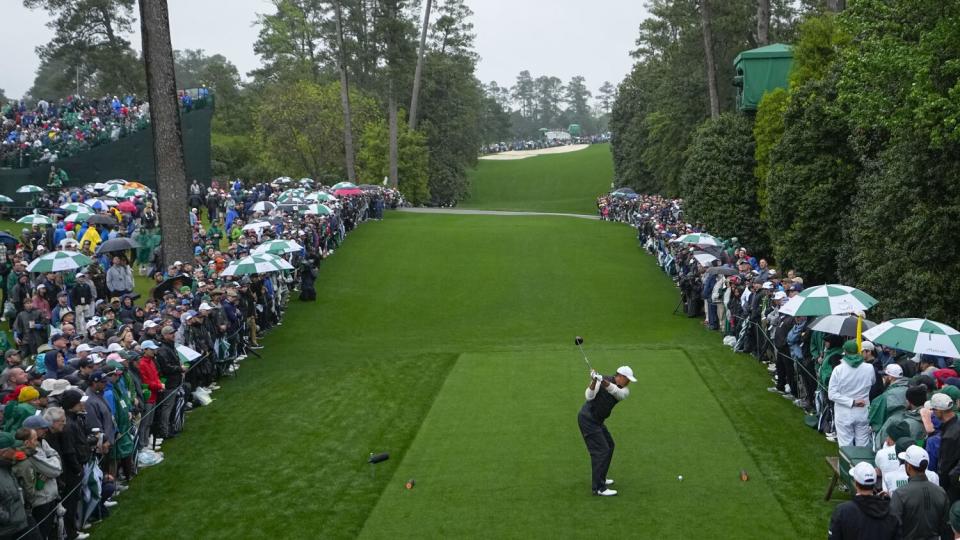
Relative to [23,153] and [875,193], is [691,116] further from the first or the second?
[23,153]

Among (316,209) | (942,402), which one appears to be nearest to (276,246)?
(316,209)

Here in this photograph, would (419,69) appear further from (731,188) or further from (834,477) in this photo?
(834,477)

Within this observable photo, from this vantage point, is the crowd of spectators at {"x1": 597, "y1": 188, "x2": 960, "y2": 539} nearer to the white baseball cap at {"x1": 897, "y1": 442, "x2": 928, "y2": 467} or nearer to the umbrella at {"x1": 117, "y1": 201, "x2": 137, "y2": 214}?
the white baseball cap at {"x1": 897, "y1": 442, "x2": 928, "y2": 467}

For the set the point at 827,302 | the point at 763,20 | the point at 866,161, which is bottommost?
the point at 827,302

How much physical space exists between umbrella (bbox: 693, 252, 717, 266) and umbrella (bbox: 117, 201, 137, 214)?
18386 mm

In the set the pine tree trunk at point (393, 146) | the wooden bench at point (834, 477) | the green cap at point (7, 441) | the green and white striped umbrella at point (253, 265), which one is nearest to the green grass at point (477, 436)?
the wooden bench at point (834, 477)

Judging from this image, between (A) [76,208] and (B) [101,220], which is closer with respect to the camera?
(B) [101,220]

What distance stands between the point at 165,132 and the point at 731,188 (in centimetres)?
1852

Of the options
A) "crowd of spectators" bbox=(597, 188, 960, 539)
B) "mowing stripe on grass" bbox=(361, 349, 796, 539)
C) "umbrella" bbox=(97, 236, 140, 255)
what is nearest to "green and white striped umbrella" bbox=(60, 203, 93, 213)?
"umbrella" bbox=(97, 236, 140, 255)

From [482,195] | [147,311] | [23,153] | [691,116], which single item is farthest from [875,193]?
[482,195]

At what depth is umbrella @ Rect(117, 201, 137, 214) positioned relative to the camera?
95.6ft

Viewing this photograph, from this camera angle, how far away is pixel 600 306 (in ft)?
80.7

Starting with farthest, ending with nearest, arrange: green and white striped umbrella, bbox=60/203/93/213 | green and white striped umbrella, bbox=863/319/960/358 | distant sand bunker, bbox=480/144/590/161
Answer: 1. distant sand bunker, bbox=480/144/590/161
2. green and white striped umbrella, bbox=60/203/93/213
3. green and white striped umbrella, bbox=863/319/960/358

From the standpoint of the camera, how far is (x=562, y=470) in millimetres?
11906
